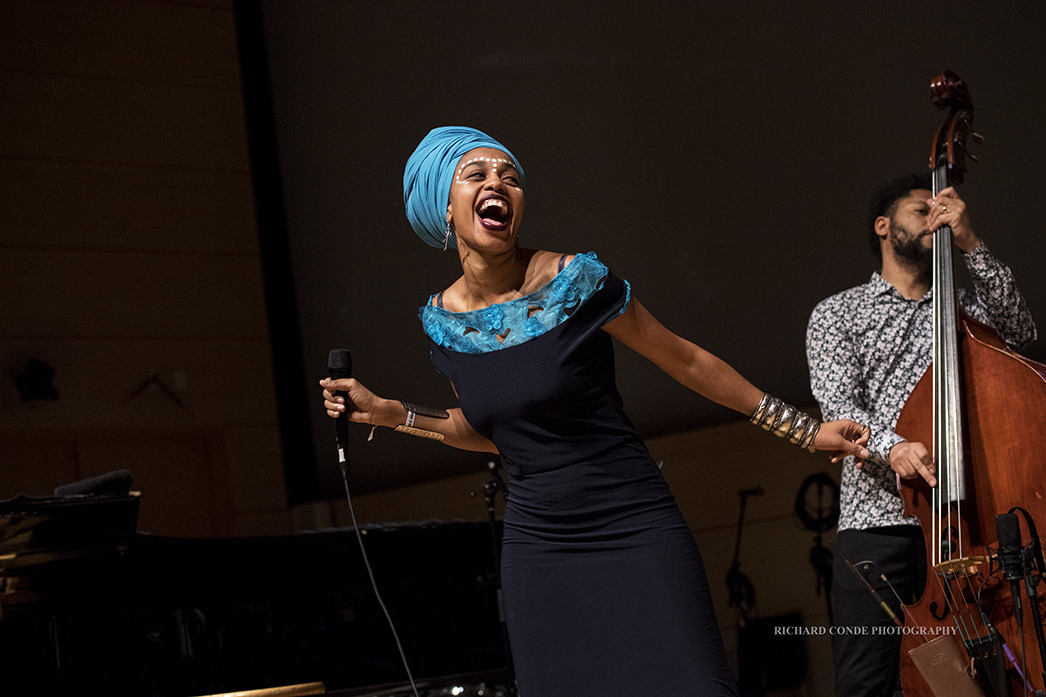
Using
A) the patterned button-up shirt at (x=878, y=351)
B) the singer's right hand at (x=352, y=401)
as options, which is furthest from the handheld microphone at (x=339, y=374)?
the patterned button-up shirt at (x=878, y=351)

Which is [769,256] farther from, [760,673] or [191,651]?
[191,651]

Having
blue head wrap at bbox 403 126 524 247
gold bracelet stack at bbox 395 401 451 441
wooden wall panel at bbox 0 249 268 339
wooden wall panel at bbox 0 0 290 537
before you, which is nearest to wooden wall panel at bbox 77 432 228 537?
wooden wall panel at bbox 0 0 290 537

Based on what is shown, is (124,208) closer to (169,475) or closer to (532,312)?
(169,475)

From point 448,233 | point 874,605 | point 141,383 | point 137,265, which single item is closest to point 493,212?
point 448,233

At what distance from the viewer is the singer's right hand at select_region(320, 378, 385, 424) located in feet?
6.32

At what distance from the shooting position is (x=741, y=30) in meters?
4.34

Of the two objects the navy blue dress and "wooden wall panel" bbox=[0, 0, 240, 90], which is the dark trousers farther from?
"wooden wall panel" bbox=[0, 0, 240, 90]

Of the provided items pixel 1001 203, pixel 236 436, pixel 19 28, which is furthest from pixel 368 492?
pixel 1001 203

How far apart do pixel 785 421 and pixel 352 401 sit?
0.86 meters

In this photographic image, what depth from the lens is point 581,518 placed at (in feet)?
5.82

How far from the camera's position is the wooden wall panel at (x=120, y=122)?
5.76 meters

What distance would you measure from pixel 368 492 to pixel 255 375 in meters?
1.00

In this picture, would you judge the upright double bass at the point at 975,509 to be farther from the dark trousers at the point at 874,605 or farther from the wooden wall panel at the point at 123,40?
the wooden wall panel at the point at 123,40

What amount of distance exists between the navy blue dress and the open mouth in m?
0.16
